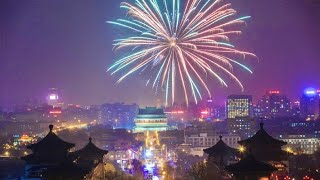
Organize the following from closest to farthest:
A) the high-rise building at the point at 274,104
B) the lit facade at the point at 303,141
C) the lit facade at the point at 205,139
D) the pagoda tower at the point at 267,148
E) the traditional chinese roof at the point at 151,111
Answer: the pagoda tower at the point at 267,148 → the lit facade at the point at 205,139 → the lit facade at the point at 303,141 → the traditional chinese roof at the point at 151,111 → the high-rise building at the point at 274,104

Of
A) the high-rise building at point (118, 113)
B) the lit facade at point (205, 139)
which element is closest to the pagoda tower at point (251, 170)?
the lit facade at point (205, 139)

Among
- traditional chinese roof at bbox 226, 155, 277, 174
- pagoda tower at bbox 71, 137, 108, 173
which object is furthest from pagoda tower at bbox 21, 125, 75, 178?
traditional chinese roof at bbox 226, 155, 277, 174

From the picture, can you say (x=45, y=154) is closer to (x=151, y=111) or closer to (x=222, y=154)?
(x=222, y=154)

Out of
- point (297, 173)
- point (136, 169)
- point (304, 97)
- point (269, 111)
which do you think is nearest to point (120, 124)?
point (269, 111)

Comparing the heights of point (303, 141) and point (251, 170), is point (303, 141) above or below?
below

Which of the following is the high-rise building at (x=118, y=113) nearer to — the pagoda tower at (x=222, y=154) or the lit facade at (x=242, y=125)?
the lit facade at (x=242, y=125)

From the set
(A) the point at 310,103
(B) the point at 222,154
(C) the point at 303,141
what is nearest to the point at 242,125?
(C) the point at 303,141
